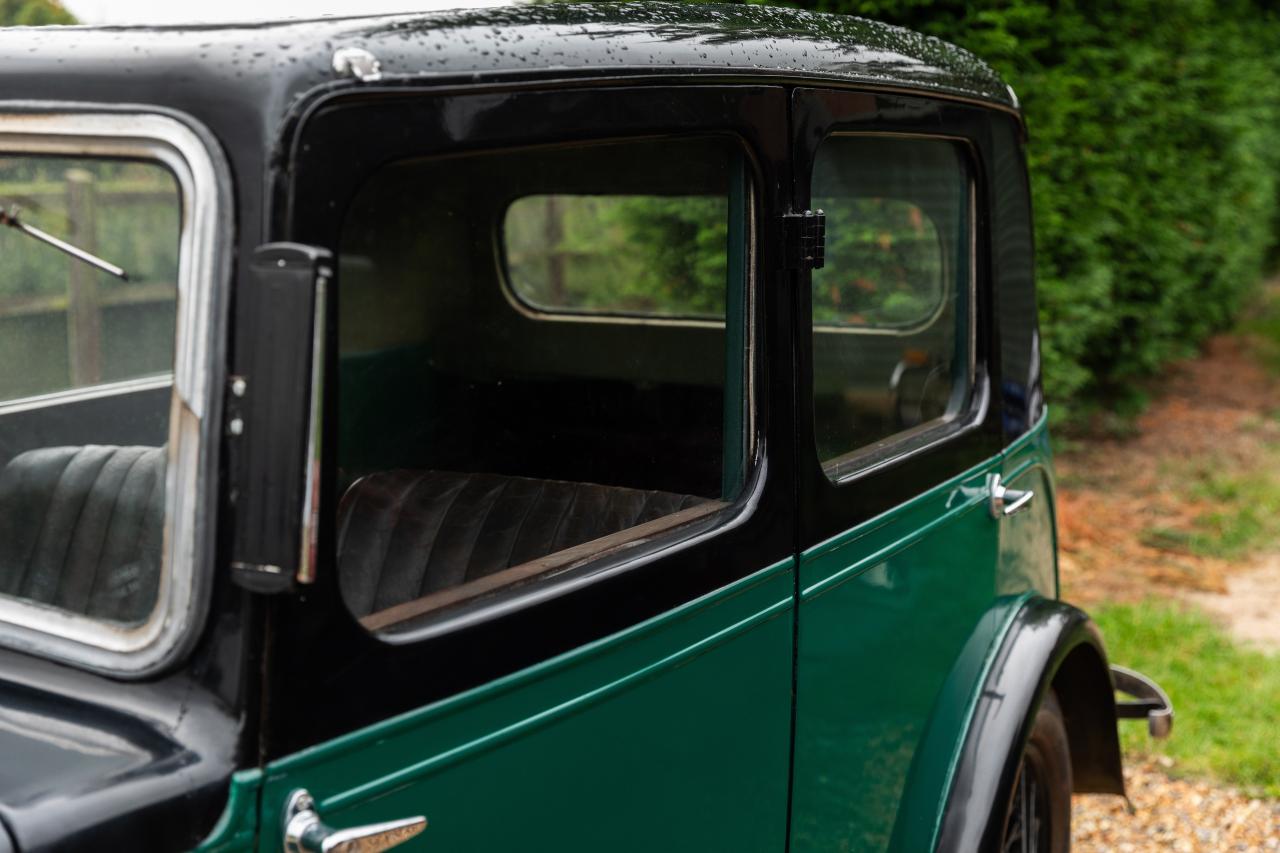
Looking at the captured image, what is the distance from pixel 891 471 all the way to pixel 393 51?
1127mm

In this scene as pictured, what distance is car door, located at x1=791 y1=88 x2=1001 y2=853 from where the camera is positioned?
6.35ft

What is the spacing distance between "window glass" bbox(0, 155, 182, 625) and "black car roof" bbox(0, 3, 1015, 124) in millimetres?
90

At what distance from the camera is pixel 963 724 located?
2355 millimetres

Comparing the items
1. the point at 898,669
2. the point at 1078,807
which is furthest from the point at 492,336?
the point at 1078,807

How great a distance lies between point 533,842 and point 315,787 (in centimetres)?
30

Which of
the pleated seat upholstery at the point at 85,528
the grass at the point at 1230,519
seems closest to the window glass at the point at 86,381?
the pleated seat upholstery at the point at 85,528

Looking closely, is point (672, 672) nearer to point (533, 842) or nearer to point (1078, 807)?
point (533, 842)

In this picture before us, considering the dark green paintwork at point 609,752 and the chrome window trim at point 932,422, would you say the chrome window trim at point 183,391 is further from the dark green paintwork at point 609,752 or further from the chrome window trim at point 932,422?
the chrome window trim at point 932,422

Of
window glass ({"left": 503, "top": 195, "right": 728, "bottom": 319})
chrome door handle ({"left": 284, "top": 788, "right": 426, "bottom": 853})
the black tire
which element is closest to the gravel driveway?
the black tire

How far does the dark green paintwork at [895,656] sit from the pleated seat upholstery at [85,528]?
90 centimetres

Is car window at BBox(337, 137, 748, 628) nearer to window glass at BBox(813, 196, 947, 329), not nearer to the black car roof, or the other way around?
the black car roof

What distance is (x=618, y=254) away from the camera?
15.1ft

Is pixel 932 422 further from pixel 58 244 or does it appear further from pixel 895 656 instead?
pixel 58 244

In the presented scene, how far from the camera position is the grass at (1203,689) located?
13.1 ft
